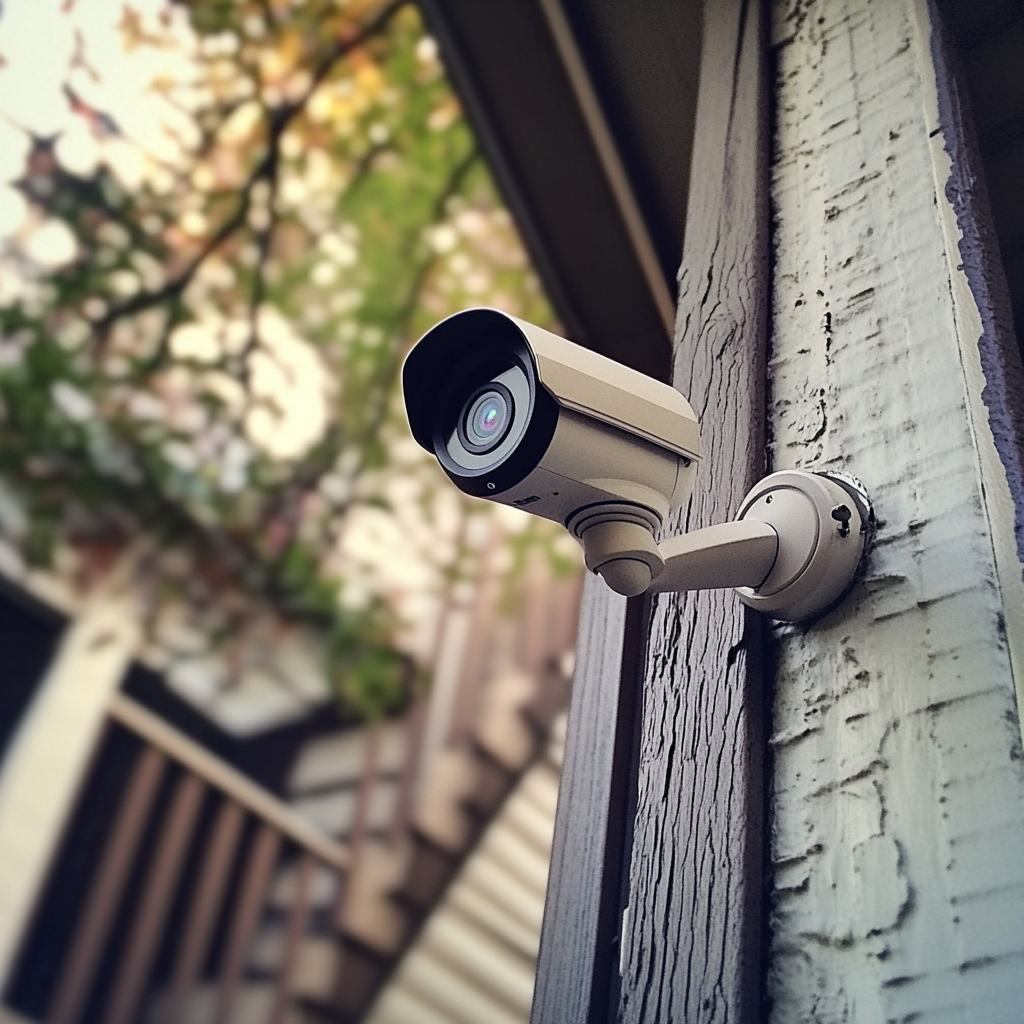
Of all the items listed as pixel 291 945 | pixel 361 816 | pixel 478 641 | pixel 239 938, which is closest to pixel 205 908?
pixel 239 938

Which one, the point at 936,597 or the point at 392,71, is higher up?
the point at 392,71

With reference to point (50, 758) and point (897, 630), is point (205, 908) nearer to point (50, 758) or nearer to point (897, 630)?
point (50, 758)

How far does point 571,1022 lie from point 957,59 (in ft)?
2.35

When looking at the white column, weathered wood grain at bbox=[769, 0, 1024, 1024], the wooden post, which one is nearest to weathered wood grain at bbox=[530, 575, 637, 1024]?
the wooden post

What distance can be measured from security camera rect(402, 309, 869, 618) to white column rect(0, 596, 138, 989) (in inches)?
103

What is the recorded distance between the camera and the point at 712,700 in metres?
0.53

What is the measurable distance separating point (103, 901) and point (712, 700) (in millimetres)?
2597

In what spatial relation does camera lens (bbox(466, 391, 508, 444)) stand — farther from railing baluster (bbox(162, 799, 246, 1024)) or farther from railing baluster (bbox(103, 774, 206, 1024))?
railing baluster (bbox(162, 799, 246, 1024))

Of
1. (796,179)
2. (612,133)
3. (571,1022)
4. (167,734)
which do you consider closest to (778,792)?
(571,1022)

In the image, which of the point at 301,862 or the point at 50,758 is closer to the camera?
the point at 50,758

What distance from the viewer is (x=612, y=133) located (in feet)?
3.87

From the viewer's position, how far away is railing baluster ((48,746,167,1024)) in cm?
253

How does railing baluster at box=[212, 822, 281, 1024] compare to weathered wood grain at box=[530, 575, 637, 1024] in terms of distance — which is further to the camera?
railing baluster at box=[212, 822, 281, 1024]

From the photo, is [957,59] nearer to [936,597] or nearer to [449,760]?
[936,597]
